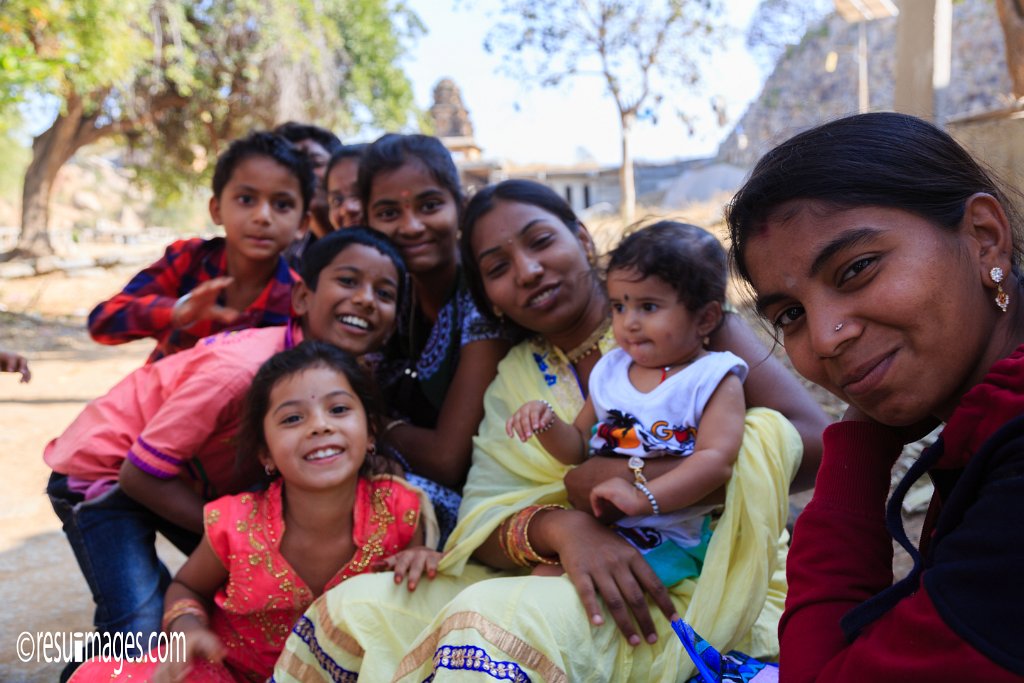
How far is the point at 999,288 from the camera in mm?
1147

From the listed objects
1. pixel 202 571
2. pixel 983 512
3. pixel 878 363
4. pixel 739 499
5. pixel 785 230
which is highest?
pixel 785 230

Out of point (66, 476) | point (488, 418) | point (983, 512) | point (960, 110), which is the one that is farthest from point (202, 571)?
point (960, 110)

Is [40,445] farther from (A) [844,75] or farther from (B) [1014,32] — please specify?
(A) [844,75]

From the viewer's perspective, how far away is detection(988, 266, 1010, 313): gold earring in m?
1.14

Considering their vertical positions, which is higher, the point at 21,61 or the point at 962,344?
the point at 21,61

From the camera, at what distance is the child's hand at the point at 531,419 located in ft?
6.66

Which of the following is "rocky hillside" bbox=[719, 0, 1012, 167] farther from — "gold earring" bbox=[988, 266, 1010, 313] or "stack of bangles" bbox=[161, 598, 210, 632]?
"gold earring" bbox=[988, 266, 1010, 313]

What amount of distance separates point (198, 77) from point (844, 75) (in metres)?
25.1

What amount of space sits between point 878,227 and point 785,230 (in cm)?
13

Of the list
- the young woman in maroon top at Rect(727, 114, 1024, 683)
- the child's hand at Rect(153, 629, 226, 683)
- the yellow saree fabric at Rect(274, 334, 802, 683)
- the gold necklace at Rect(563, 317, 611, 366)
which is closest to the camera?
the young woman in maroon top at Rect(727, 114, 1024, 683)

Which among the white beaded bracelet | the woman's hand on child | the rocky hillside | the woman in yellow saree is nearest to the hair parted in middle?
the woman in yellow saree

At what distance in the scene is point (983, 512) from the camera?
0.96m

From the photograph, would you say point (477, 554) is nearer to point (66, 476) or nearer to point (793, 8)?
point (66, 476)

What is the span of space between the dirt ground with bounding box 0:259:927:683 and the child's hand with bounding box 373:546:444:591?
161cm
